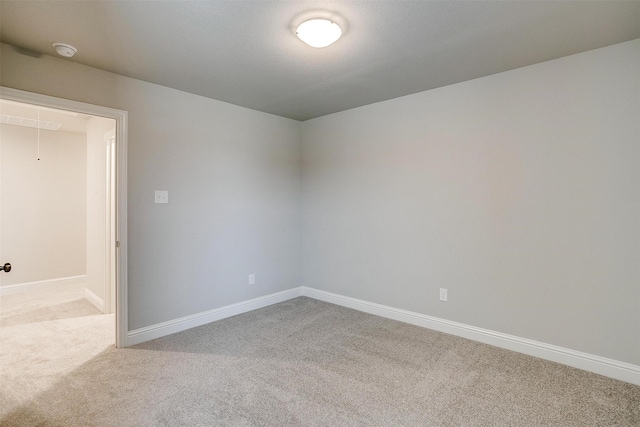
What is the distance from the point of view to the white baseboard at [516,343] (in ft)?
7.75

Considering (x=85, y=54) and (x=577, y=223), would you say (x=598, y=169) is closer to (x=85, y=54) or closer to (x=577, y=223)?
(x=577, y=223)

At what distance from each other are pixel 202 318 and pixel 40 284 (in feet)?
11.5

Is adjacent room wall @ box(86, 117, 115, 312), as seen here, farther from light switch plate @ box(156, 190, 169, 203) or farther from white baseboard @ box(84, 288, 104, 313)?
light switch plate @ box(156, 190, 169, 203)

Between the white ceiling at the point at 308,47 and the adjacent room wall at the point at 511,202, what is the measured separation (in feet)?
0.96

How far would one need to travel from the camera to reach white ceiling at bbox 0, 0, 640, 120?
1.92 meters

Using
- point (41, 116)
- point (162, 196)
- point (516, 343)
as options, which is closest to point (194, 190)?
point (162, 196)

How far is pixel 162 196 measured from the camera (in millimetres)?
3195

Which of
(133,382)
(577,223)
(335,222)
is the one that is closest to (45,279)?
(133,382)

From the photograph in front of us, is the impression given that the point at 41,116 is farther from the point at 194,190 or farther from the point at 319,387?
the point at 319,387

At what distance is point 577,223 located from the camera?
8.31 ft

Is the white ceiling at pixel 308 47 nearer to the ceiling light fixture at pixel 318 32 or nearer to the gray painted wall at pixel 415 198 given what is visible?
the ceiling light fixture at pixel 318 32

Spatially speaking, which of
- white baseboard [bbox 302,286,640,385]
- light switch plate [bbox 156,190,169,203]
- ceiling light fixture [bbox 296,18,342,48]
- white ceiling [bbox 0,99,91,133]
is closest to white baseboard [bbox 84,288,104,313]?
light switch plate [bbox 156,190,169,203]

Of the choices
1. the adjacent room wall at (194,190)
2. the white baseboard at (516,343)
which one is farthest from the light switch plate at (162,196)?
the white baseboard at (516,343)

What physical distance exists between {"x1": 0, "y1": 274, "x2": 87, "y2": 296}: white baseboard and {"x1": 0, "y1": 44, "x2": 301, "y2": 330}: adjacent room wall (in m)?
3.21
